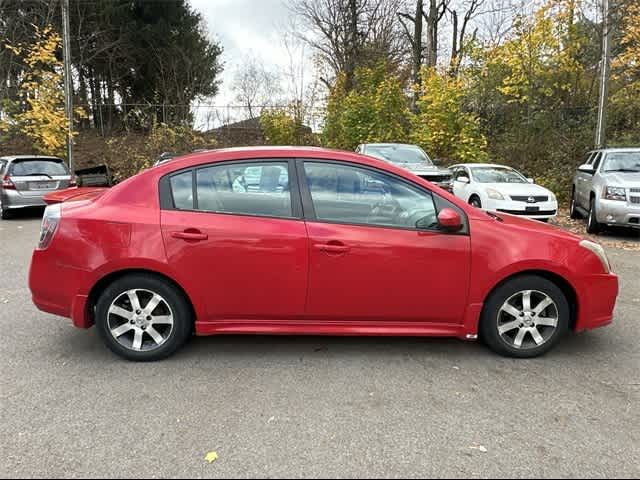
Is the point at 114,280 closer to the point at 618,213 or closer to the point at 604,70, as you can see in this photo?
the point at 618,213

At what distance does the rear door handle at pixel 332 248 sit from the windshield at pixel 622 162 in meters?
8.68

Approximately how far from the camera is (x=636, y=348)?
14.3 feet

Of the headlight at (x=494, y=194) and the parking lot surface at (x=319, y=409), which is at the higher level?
the headlight at (x=494, y=194)

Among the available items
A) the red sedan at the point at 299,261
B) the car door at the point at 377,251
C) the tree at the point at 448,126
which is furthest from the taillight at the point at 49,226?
the tree at the point at 448,126

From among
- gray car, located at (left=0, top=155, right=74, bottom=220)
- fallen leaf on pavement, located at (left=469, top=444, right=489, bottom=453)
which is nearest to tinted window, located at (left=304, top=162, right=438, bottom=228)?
fallen leaf on pavement, located at (left=469, top=444, right=489, bottom=453)

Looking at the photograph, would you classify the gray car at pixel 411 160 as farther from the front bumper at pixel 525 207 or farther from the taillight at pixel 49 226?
the taillight at pixel 49 226

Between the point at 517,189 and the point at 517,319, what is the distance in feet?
25.4

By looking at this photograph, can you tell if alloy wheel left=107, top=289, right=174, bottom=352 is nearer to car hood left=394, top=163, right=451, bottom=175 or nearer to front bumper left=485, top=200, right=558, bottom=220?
front bumper left=485, top=200, right=558, bottom=220

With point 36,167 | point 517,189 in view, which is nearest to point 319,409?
point 517,189

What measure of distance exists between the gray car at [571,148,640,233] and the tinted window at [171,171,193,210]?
843 centimetres

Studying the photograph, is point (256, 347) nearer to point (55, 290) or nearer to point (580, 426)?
point (55, 290)

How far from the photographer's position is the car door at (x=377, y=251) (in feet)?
12.6

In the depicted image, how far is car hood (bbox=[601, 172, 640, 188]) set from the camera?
30.7ft

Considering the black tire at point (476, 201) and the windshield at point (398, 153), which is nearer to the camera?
the black tire at point (476, 201)
